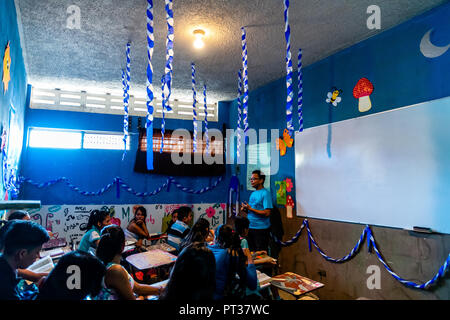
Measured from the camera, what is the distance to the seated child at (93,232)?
2777 millimetres

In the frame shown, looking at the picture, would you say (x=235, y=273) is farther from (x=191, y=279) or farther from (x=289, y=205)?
(x=289, y=205)

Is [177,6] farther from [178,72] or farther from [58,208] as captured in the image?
[58,208]

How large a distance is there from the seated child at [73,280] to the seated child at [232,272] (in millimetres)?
794

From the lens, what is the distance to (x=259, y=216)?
159 inches

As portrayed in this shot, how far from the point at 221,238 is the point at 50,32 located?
10.0ft

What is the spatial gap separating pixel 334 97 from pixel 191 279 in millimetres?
3015

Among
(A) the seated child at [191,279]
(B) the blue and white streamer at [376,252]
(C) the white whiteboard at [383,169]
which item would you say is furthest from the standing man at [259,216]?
(A) the seated child at [191,279]

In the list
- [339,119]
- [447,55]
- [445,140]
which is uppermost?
[447,55]

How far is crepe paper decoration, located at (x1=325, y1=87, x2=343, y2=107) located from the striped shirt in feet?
8.01

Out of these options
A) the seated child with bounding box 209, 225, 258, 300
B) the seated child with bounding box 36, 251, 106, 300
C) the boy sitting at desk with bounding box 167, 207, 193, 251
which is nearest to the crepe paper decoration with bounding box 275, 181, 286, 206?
the boy sitting at desk with bounding box 167, 207, 193, 251

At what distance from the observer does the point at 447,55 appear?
8.12 ft

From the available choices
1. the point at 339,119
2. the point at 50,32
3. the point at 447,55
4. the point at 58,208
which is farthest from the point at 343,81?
the point at 58,208

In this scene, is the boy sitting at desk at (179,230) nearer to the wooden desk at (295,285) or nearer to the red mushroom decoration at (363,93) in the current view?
the wooden desk at (295,285)

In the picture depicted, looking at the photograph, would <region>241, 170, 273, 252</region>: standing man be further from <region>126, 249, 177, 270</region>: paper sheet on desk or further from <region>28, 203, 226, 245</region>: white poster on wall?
<region>28, 203, 226, 245</region>: white poster on wall
